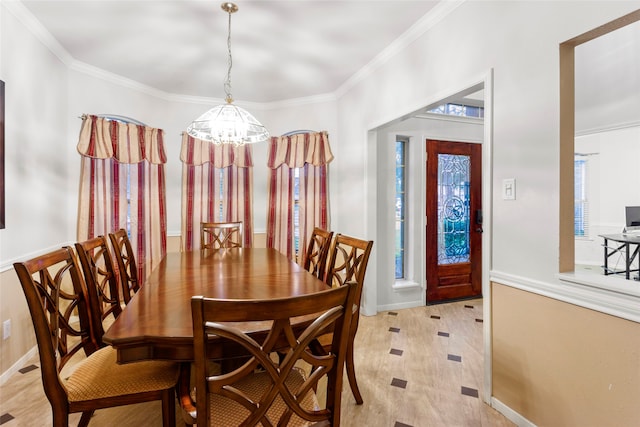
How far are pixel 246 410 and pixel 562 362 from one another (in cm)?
149

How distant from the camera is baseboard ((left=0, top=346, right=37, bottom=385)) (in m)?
2.12

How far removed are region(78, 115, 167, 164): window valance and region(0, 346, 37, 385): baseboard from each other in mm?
1796

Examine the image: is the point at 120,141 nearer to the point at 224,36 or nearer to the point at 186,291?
the point at 224,36

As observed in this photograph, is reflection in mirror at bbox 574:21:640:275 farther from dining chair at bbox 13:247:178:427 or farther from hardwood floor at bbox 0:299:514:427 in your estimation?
dining chair at bbox 13:247:178:427

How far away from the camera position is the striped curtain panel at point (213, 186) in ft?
12.7

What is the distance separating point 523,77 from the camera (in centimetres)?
169

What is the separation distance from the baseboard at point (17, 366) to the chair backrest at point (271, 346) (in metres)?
2.04

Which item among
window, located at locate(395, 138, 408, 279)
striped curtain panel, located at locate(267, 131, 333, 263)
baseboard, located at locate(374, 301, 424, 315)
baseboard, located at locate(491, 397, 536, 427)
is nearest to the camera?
baseboard, located at locate(491, 397, 536, 427)

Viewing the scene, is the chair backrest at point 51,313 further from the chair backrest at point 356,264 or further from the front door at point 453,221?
the front door at point 453,221

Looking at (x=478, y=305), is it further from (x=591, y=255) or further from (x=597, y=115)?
Result: (x=597, y=115)

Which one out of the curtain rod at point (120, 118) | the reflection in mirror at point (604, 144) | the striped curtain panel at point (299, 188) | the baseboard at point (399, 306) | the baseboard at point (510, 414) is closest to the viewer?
the baseboard at point (510, 414)

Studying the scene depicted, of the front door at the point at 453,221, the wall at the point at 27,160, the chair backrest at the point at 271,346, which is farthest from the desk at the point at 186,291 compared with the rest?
the front door at the point at 453,221

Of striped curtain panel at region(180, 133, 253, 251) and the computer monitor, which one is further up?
striped curtain panel at region(180, 133, 253, 251)

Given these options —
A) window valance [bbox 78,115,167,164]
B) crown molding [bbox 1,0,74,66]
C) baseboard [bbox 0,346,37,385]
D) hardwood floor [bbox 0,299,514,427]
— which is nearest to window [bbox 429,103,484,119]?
hardwood floor [bbox 0,299,514,427]
